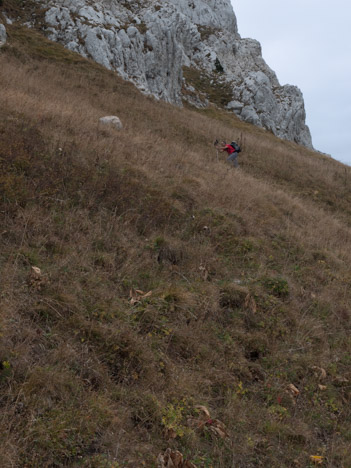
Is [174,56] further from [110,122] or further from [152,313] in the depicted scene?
[152,313]

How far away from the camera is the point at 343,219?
12.7m

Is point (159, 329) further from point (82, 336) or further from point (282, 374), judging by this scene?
point (282, 374)

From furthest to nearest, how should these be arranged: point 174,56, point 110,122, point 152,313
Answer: point 174,56
point 110,122
point 152,313

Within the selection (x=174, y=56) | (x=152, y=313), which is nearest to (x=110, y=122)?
(x=152, y=313)

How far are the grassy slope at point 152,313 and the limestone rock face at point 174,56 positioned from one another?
19.1 meters

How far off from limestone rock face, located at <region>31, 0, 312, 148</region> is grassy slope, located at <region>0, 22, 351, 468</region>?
19143 millimetres

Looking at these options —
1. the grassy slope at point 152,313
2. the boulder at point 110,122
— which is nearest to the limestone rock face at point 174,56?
the boulder at point 110,122

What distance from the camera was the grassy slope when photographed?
286 centimetres

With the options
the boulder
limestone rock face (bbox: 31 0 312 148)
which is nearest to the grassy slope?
the boulder

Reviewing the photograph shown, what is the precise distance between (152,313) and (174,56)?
3266 centimetres

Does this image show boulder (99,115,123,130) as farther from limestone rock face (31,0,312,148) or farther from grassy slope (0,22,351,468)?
limestone rock face (31,0,312,148)

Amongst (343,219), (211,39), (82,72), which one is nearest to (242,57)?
(211,39)

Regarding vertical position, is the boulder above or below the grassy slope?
above

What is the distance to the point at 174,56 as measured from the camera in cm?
3148
